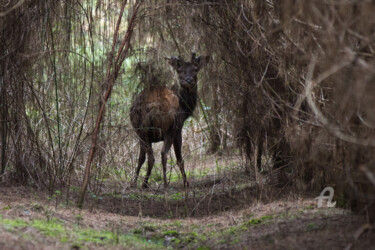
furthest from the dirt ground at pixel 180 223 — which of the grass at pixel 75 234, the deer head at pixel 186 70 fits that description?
the deer head at pixel 186 70

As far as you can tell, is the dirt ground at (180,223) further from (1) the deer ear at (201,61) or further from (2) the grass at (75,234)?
(1) the deer ear at (201,61)

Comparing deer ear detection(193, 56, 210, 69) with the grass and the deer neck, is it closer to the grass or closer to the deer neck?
the deer neck

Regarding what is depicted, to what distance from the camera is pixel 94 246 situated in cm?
471

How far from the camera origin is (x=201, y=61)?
9.24 m

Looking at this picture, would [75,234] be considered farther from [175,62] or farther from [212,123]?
[175,62]

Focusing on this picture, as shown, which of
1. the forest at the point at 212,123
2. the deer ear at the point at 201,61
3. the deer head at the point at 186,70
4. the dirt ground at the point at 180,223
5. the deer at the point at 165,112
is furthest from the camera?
the deer head at the point at 186,70

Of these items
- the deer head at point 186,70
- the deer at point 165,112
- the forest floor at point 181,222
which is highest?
the deer head at point 186,70

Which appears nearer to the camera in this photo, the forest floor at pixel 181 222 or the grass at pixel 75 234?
the forest floor at pixel 181 222

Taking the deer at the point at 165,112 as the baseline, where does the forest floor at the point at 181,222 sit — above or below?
below

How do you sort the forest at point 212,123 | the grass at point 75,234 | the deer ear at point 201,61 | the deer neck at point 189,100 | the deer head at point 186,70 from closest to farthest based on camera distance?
1. the forest at point 212,123
2. the grass at point 75,234
3. the deer ear at point 201,61
4. the deer head at point 186,70
5. the deer neck at point 189,100

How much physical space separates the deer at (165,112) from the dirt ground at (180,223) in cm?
141

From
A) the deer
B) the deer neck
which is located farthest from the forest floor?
the deer neck

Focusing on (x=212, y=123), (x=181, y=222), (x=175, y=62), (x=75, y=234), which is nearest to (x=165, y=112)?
(x=212, y=123)

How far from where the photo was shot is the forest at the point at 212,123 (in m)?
4.27
